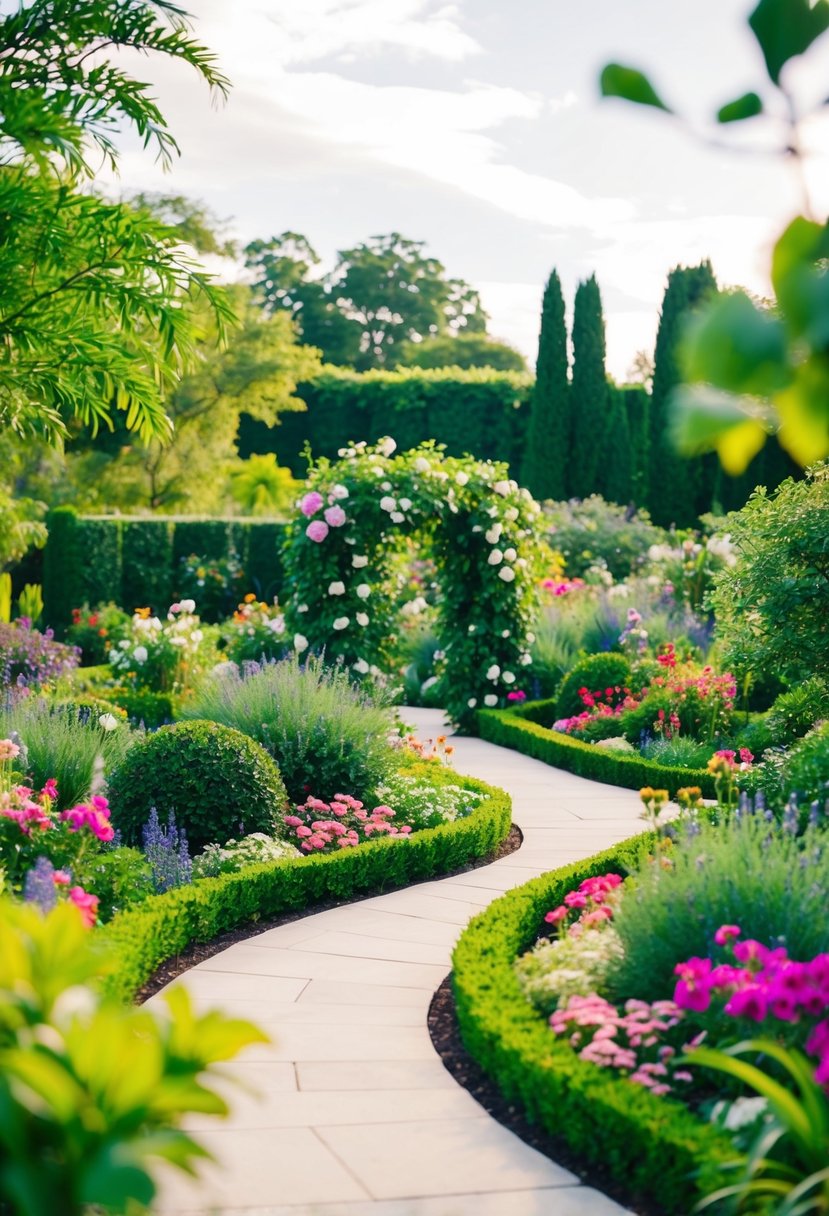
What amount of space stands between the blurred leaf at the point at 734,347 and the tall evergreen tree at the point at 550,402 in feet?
63.4

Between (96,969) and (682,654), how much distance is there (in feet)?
27.3

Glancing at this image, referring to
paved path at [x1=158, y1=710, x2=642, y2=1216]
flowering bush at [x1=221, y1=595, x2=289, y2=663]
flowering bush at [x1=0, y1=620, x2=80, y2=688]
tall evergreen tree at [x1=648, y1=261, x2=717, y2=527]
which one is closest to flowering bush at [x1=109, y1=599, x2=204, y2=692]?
flowering bush at [x1=221, y1=595, x2=289, y2=663]

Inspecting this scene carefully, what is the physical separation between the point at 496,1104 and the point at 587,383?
59.6 feet

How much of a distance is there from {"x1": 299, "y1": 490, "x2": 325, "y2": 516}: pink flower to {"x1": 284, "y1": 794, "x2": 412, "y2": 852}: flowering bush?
4027 millimetres

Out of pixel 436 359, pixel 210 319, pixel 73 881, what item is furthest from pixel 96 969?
pixel 436 359

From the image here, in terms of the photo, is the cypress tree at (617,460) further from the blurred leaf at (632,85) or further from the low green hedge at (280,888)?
the blurred leaf at (632,85)

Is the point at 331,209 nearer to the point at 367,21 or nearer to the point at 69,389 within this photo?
the point at 69,389

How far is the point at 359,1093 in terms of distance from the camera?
3.29 meters

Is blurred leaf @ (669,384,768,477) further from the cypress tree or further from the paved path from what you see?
the cypress tree

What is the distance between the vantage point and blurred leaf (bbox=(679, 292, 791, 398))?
43.6 inches

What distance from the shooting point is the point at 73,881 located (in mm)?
4305

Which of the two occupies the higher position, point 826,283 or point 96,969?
point 826,283

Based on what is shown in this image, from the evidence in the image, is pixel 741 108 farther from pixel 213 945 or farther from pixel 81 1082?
pixel 213 945

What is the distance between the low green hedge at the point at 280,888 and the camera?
405 cm
